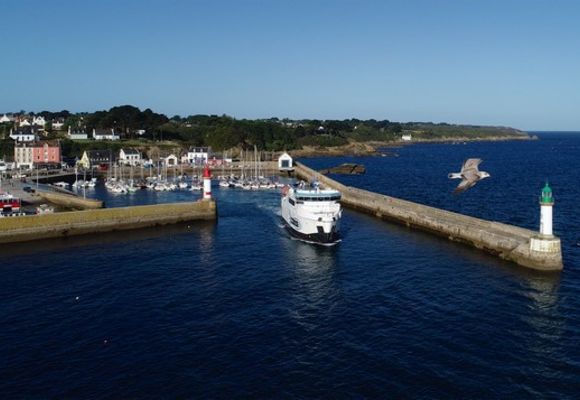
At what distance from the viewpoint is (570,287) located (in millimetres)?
36938

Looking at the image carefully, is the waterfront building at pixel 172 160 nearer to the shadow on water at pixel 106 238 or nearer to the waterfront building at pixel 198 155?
the waterfront building at pixel 198 155

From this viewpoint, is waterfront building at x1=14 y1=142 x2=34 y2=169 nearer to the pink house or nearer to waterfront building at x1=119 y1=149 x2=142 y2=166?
the pink house

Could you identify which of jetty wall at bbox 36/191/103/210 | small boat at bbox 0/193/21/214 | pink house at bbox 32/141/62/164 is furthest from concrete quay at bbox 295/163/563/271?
pink house at bbox 32/141/62/164

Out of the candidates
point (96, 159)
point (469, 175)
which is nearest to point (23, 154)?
point (96, 159)

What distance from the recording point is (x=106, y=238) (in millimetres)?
54688

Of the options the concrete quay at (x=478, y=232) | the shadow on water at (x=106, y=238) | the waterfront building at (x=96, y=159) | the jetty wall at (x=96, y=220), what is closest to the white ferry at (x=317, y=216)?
the shadow on water at (x=106, y=238)

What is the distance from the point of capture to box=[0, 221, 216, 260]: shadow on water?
49.1m

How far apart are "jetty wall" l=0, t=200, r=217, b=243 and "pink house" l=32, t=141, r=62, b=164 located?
6654 centimetres

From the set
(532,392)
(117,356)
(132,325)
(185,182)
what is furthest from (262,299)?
(185,182)

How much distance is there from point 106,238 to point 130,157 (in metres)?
81.4

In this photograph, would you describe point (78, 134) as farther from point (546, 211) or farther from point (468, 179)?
point (546, 211)

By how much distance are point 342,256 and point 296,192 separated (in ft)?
34.6

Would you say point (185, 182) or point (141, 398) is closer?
point (141, 398)

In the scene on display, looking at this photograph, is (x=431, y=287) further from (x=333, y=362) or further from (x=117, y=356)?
(x=117, y=356)
